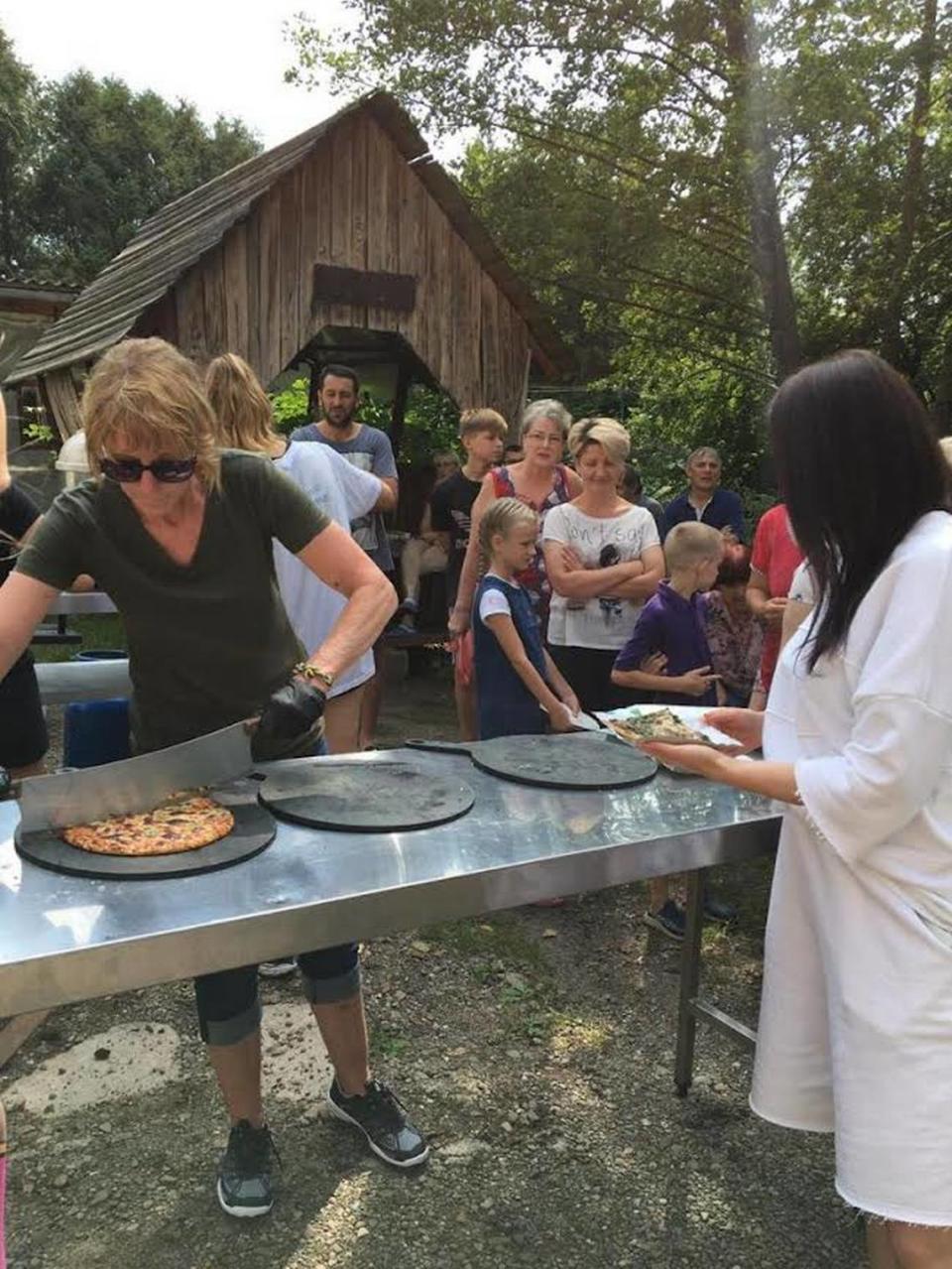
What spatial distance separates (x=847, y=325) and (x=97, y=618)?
8.29 m

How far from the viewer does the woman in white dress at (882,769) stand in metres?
1.40

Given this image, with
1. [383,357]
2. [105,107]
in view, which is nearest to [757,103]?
[383,357]

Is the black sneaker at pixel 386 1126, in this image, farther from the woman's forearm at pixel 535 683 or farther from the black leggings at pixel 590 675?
the black leggings at pixel 590 675

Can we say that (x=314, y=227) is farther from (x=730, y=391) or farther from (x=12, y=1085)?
(x=730, y=391)

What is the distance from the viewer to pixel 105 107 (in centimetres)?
3058

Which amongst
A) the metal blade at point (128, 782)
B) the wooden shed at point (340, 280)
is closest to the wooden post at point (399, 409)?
the wooden shed at point (340, 280)

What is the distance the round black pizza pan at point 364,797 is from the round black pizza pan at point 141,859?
14 centimetres

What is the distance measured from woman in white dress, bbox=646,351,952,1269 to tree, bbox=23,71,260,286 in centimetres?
3144

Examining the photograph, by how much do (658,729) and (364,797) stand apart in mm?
627

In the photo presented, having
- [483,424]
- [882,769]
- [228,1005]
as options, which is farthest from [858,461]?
[483,424]

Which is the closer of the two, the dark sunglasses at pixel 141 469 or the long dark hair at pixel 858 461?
the long dark hair at pixel 858 461

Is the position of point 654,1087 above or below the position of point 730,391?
below

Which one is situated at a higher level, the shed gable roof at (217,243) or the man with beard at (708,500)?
the shed gable roof at (217,243)

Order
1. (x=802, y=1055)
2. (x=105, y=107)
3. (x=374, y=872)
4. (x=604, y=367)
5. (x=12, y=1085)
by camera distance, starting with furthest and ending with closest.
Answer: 1. (x=105, y=107)
2. (x=604, y=367)
3. (x=12, y=1085)
4. (x=802, y=1055)
5. (x=374, y=872)
